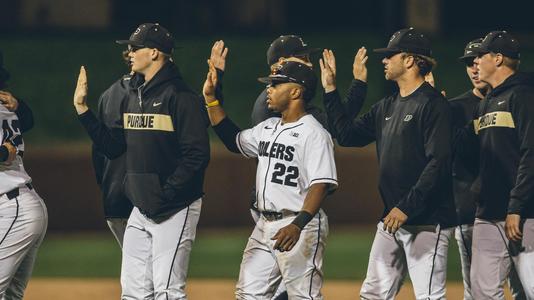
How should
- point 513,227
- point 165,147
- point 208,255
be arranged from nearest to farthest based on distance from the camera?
point 513,227
point 165,147
point 208,255

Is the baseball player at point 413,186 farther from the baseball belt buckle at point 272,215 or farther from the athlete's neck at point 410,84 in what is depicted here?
the baseball belt buckle at point 272,215

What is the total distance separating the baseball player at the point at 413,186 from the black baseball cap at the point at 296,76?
0.52 meters

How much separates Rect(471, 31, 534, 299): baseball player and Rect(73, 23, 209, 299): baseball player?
1.67m

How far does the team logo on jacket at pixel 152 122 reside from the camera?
7.29 metres

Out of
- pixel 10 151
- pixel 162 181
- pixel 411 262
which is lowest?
pixel 411 262

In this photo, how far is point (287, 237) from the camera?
6.68 meters

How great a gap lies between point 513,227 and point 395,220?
26.0 inches

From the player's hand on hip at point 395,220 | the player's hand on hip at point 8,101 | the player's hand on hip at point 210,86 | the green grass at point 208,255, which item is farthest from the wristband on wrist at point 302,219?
the green grass at point 208,255

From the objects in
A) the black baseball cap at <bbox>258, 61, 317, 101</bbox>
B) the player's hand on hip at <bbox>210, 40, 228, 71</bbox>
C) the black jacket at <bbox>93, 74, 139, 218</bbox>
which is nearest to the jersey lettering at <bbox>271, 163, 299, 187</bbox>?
the black baseball cap at <bbox>258, 61, 317, 101</bbox>

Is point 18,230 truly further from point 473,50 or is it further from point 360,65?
point 473,50

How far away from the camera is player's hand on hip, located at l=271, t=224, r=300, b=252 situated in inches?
263

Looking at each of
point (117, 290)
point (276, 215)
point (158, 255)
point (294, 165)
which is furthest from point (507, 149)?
point (117, 290)

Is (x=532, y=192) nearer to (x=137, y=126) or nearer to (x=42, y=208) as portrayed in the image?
(x=137, y=126)

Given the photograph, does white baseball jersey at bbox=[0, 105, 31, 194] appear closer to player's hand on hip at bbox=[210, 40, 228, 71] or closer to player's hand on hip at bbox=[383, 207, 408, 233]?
player's hand on hip at bbox=[210, 40, 228, 71]
